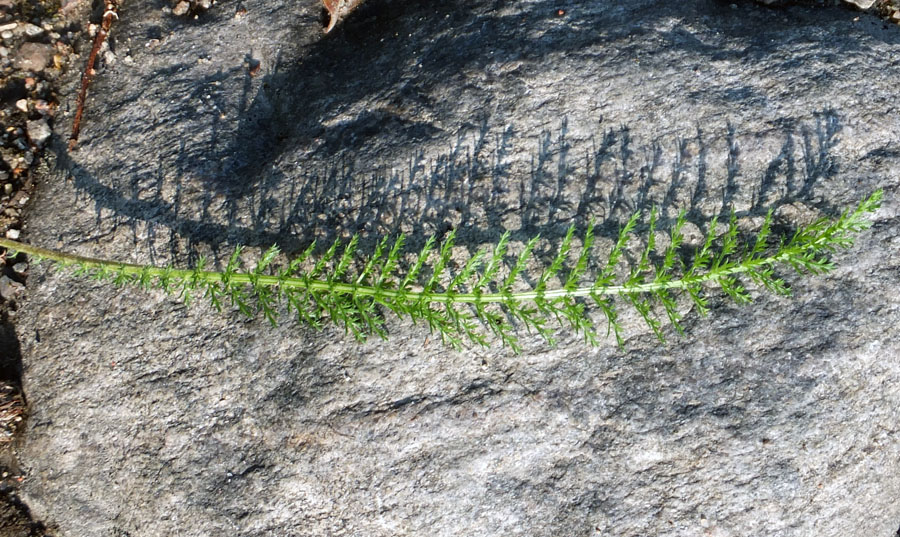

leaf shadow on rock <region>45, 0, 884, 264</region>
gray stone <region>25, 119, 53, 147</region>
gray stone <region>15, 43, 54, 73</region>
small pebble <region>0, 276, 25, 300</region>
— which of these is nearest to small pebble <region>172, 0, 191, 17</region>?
leaf shadow on rock <region>45, 0, 884, 264</region>

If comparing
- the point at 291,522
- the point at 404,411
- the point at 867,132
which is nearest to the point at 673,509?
the point at 404,411

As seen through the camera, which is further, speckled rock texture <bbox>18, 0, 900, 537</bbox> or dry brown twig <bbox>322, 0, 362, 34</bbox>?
dry brown twig <bbox>322, 0, 362, 34</bbox>

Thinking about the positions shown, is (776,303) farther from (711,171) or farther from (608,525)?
(608,525)

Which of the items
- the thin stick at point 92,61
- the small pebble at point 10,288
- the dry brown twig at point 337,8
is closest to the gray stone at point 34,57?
the thin stick at point 92,61

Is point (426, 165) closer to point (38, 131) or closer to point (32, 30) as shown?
point (38, 131)

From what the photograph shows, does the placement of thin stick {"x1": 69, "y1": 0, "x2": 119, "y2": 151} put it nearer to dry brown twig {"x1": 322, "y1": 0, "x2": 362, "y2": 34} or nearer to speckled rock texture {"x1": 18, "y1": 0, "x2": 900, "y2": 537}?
speckled rock texture {"x1": 18, "y1": 0, "x2": 900, "y2": 537}

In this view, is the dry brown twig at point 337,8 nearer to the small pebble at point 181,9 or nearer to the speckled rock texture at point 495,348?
the speckled rock texture at point 495,348
